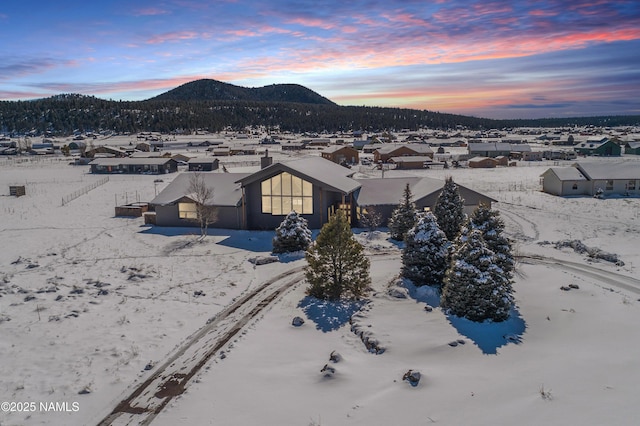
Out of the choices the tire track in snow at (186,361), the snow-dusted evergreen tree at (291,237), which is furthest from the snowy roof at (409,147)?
the tire track in snow at (186,361)

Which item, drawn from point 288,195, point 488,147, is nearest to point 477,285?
point 288,195

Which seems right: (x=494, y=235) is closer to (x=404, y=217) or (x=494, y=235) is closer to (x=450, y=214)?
(x=450, y=214)

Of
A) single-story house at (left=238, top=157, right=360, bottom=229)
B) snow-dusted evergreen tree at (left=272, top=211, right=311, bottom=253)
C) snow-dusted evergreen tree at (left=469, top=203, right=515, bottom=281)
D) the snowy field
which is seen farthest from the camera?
single-story house at (left=238, top=157, right=360, bottom=229)

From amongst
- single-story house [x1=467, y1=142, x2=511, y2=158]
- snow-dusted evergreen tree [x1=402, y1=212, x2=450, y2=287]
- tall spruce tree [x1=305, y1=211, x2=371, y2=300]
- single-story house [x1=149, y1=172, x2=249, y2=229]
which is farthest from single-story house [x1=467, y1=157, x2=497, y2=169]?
tall spruce tree [x1=305, y1=211, x2=371, y2=300]

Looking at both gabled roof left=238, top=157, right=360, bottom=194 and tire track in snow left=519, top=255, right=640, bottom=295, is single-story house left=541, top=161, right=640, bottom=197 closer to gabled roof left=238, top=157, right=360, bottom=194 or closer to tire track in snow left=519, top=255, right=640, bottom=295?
gabled roof left=238, top=157, right=360, bottom=194

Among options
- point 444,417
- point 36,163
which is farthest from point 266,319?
point 36,163

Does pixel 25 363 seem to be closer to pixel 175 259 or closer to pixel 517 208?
pixel 175 259
